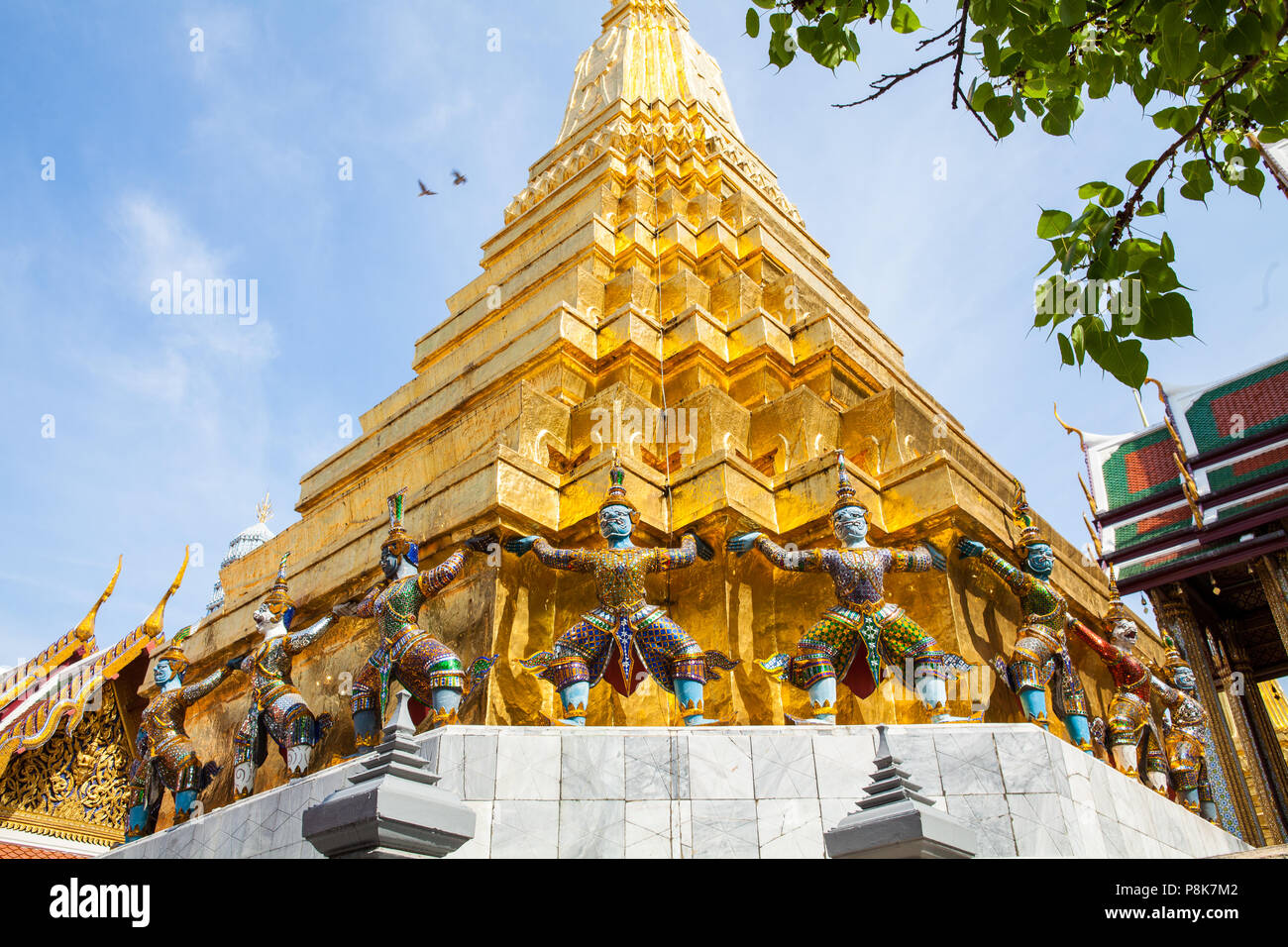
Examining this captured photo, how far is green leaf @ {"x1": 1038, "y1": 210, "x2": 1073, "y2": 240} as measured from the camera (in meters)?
4.15

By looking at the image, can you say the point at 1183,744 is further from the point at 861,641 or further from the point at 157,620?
the point at 157,620

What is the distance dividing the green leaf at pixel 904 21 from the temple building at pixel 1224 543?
17481 mm

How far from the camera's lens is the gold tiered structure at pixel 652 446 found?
779cm

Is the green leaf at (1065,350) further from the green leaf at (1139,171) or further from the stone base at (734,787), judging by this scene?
the stone base at (734,787)

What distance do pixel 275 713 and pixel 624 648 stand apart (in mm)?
3283

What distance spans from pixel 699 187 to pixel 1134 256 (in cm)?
1086

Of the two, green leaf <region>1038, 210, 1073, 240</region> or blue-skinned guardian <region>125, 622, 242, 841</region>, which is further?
blue-skinned guardian <region>125, 622, 242, 841</region>

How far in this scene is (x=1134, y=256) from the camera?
396cm

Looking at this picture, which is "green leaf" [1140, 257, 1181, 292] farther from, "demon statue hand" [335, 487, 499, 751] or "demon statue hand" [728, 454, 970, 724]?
"demon statue hand" [335, 487, 499, 751]

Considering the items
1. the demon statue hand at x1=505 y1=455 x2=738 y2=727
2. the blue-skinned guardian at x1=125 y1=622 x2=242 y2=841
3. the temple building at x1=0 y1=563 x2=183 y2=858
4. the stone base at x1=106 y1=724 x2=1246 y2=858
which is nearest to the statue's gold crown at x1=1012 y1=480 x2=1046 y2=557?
the stone base at x1=106 y1=724 x2=1246 y2=858

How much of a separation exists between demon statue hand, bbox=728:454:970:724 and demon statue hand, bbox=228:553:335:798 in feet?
12.9

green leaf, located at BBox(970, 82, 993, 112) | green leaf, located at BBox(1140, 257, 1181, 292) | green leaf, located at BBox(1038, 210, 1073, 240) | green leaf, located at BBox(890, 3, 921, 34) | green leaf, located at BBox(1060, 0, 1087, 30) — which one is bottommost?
green leaf, located at BBox(1140, 257, 1181, 292)
